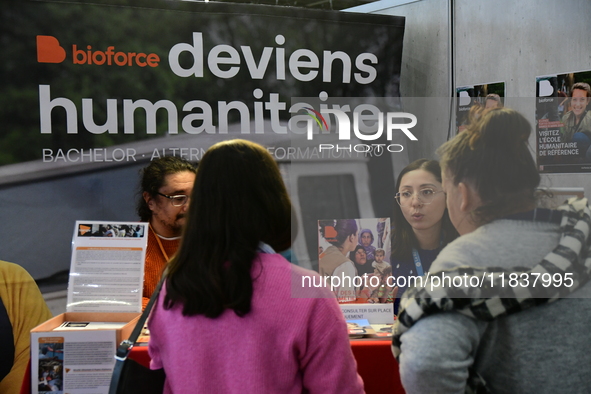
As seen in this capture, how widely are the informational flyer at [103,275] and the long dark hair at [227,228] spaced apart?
0.93 meters

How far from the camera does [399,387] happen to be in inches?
72.4

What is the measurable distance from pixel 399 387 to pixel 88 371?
115 centimetres

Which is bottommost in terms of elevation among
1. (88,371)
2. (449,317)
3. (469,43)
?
(88,371)

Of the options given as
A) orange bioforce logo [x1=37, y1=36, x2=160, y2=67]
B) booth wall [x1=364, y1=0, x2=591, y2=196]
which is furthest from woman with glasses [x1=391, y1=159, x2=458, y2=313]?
orange bioforce logo [x1=37, y1=36, x2=160, y2=67]

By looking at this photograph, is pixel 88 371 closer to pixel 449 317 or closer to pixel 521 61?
pixel 449 317

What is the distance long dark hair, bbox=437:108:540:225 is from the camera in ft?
3.20

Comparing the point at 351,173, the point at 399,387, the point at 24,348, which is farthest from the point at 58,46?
the point at 399,387

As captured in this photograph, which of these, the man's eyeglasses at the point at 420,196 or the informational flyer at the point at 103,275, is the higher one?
the man's eyeglasses at the point at 420,196

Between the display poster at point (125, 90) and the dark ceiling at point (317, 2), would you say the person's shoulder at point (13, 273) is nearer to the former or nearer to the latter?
the display poster at point (125, 90)

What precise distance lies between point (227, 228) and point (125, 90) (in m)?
2.16

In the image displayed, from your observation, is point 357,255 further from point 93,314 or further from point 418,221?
point 93,314

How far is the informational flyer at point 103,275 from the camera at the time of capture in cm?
195

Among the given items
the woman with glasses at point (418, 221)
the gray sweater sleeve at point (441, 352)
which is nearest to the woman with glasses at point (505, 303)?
the gray sweater sleeve at point (441, 352)

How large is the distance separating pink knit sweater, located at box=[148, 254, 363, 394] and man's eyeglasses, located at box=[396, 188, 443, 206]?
0.34m
